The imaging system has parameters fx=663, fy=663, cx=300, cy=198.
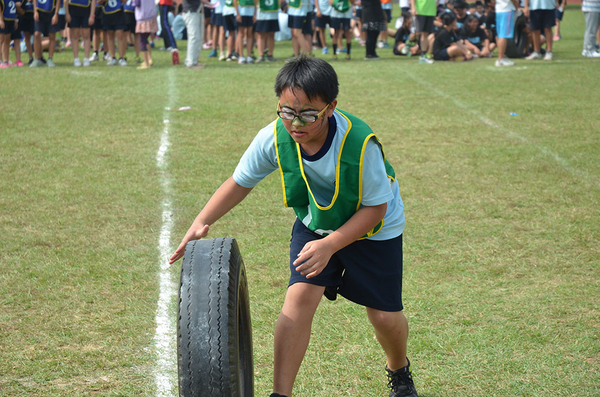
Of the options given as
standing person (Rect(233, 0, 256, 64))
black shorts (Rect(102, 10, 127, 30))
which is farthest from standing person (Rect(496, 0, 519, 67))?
black shorts (Rect(102, 10, 127, 30))

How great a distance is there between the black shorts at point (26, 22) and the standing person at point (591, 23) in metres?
11.7

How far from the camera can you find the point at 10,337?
11.7 feet

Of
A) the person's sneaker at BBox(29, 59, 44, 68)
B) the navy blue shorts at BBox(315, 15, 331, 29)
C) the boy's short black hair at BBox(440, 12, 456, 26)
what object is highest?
the boy's short black hair at BBox(440, 12, 456, 26)

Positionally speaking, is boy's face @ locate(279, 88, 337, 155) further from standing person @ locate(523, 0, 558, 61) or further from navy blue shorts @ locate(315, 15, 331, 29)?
navy blue shorts @ locate(315, 15, 331, 29)

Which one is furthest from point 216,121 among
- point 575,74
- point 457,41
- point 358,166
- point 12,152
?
point 457,41

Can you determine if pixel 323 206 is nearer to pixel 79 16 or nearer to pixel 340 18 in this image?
pixel 79 16

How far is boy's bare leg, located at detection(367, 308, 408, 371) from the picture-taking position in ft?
9.55

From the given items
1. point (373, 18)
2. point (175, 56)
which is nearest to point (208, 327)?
point (175, 56)

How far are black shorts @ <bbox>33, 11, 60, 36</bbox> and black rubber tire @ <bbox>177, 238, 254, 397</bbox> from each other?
12867 mm

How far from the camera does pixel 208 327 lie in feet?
7.43

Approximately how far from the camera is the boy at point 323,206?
99.3 inches

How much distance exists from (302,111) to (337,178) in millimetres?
297

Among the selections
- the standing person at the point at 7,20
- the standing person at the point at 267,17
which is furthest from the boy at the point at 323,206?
the standing person at the point at 267,17

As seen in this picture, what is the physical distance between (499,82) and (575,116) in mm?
3101
